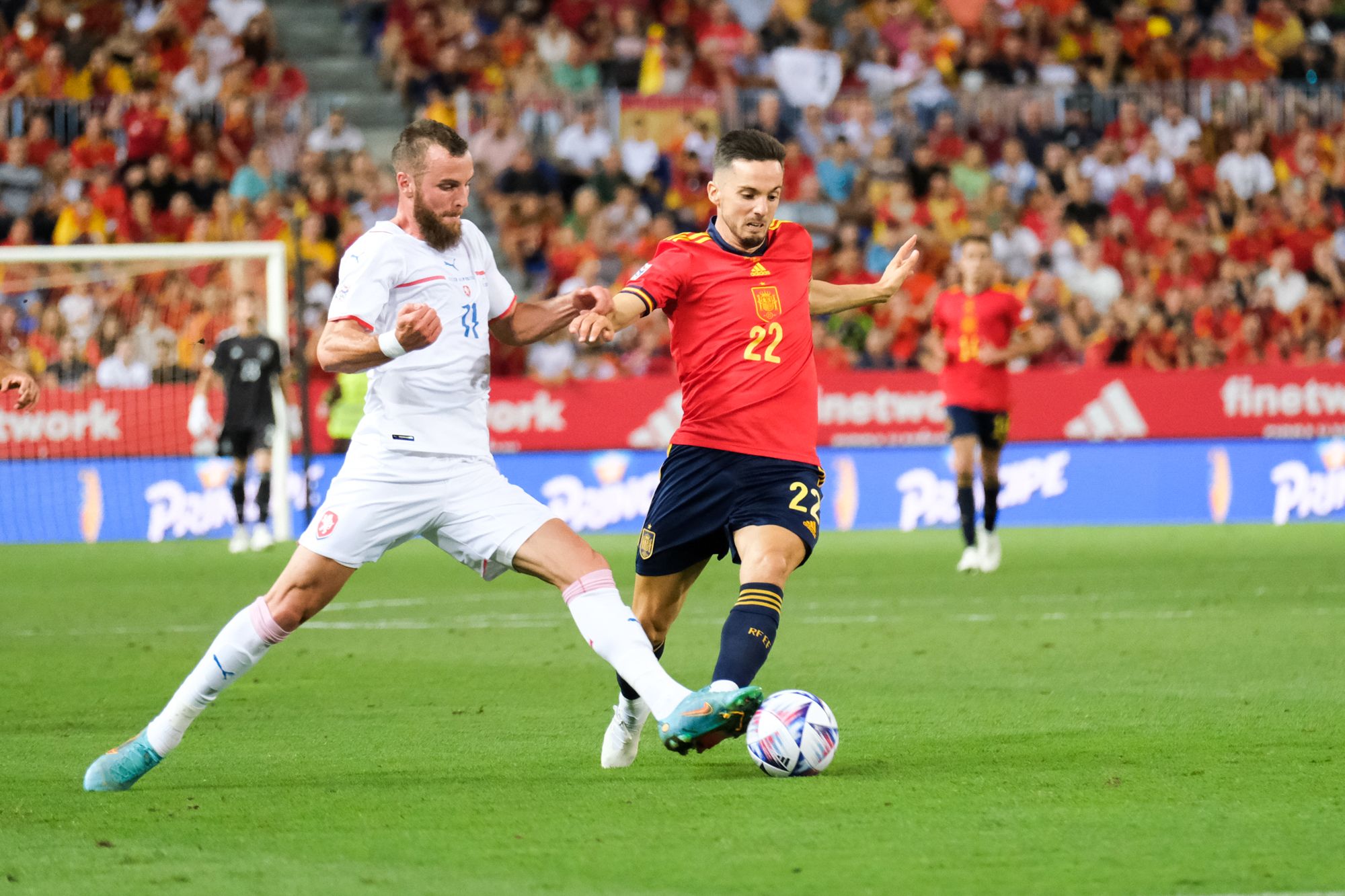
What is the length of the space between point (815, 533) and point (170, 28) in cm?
1886

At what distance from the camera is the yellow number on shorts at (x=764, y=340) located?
652cm

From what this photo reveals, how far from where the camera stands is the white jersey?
19.4ft

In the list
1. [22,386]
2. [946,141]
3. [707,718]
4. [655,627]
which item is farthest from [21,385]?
[946,141]

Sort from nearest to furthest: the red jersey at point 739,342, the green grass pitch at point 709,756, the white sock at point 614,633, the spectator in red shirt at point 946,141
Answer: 1. the green grass pitch at point 709,756
2. the white sock at point 614,633
3. the red jersey at point 739,342
4. the spectator in red shirt at point 946,141

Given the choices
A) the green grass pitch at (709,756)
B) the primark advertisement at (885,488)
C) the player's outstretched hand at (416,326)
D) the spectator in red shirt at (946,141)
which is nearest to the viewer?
the green grass pitch at (709,756)

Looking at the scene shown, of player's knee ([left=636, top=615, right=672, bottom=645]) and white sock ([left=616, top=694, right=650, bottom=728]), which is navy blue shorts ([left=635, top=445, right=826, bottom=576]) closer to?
player's knee ([left=636, top=615, right=672, bottom=645])

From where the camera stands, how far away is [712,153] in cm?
2373

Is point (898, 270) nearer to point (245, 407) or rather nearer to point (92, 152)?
point (245, 407)

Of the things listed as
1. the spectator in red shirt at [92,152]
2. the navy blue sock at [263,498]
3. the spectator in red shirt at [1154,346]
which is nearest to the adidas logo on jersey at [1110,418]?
the spectator in red shirt at [1154,346]

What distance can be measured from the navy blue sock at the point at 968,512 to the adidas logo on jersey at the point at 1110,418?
6037 mm

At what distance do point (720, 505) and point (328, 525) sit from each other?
1.34 m

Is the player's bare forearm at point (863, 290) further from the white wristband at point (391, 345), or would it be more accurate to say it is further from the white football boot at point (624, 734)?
the white wristband at point (391, 345)

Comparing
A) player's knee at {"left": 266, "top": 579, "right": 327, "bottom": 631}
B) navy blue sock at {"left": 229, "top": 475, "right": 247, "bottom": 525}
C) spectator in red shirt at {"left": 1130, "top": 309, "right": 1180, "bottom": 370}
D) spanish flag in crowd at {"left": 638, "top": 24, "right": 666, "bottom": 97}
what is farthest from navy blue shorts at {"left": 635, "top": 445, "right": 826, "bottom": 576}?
spanish flag in crowd at {"left": 638, "top": 24, "right": 666, "bottom": 97}

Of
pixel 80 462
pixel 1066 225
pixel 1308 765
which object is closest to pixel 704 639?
pixel 1308 765
